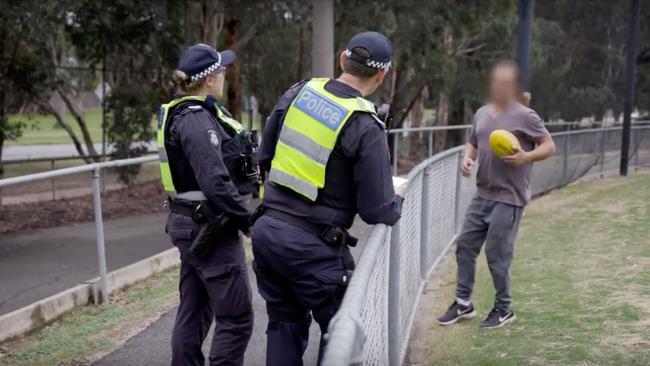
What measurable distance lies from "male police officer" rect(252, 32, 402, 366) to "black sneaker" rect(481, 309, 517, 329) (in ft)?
8.31

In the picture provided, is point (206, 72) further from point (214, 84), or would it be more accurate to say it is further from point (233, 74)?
point (233, 74)

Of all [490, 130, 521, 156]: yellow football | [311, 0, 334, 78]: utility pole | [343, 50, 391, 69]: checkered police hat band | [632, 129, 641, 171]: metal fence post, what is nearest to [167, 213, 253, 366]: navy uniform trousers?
[343, 50, 391, 69]: checkered police hat band

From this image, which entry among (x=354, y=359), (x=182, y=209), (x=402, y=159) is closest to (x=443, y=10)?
(x=402, y=159)

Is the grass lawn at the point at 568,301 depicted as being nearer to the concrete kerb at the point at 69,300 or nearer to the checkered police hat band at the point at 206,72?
the checkered police hat band at the point at 206,72

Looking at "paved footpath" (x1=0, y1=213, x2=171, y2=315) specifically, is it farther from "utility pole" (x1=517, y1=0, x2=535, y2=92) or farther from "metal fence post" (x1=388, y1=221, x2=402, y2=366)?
"utility pole" (x1=517, y1=0, x2=535, y2=92)

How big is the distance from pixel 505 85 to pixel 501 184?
2.40 ft

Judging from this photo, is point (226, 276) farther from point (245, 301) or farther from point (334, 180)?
point (334, 180)

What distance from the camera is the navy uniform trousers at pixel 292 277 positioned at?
11.2ft

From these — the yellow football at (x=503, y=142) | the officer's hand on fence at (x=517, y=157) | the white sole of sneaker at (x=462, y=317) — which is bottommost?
the white sole of sneaker at (x=462, y=317)

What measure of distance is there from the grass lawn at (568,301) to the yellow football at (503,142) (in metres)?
1.36

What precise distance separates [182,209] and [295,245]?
3.31 feet

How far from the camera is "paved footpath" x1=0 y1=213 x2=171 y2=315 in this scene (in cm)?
612

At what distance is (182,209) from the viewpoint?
417 cm

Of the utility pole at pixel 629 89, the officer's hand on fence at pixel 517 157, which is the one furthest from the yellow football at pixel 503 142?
the utility pole at pixel 629 89
